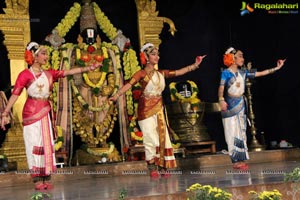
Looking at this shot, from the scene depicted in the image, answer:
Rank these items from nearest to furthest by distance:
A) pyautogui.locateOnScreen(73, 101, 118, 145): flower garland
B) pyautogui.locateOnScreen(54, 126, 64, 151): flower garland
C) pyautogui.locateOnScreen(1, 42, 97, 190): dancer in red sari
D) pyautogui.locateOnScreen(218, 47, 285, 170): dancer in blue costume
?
pyautogui.locateOnScreen(1, 42, 97, 190): dancer in red sari, pyautogui.locateOnScreen(218, 47, 285, 170): dancer in blue costume, pyautogui.locateOnScreen(54, 126, 64, 151): flower garland, pyautogui.locateOnScreen(73, 101, 118, 145): flower garland

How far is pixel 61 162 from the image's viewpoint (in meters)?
7.19

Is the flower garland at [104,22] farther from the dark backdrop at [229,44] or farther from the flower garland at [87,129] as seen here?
the flower garland at [87,129]

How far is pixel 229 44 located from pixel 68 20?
8.78 feet

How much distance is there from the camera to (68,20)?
773 cm

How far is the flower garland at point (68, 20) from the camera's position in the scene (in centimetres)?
765

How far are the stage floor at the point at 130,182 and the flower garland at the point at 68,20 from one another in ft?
6.75

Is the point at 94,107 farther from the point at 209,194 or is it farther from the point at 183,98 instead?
the point at 209,194

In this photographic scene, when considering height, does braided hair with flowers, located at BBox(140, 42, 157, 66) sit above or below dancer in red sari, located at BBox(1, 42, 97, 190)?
above

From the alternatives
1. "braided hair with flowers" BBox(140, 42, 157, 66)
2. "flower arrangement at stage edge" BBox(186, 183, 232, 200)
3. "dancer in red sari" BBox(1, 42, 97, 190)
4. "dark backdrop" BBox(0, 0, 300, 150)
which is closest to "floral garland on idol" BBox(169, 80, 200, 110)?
"dark backdrop" BBox(0, 0, 300, 150)

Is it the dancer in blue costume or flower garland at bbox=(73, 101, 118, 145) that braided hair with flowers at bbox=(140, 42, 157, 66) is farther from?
flower garland at bbox=(73, 101, 118, 145)

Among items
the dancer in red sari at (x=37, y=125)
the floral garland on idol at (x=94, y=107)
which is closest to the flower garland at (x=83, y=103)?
the floral garland on idol at (x=94, y=107)

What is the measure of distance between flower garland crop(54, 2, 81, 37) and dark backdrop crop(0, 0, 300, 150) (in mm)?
297

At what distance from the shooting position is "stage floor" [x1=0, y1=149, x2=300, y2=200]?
4402mm

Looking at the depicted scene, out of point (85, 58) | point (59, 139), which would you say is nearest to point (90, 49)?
point (85, 58)
